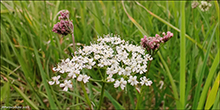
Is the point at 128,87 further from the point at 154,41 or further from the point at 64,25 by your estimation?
the point at 64,25

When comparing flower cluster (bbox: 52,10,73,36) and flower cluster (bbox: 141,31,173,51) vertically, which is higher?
flower cluster (bbox: 52,10,73,36)

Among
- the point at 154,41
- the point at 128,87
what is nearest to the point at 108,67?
the point at 154,41

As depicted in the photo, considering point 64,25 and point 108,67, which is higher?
point 64,25

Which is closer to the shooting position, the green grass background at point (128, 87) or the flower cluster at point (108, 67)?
the flower cluster at point (108, 67)

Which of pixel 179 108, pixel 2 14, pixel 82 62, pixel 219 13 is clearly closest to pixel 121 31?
pixel 219 13

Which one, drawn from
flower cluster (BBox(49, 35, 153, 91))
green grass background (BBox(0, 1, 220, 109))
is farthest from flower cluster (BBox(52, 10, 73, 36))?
green grass background (BBox(0, 1, 220, 109))

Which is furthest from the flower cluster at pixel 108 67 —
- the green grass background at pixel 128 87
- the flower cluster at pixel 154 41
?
the green grass background at pixel 128 87

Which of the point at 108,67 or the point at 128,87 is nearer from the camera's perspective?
the point at 108,67

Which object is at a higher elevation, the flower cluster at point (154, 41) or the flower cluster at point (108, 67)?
the flower cluster at point (154, 41)

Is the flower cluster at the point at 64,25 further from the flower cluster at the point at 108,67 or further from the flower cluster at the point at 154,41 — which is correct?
the flower cluster at the point at 154,41

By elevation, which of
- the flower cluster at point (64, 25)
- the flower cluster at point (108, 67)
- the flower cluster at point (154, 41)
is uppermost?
the flower cluster at point (64, 25)

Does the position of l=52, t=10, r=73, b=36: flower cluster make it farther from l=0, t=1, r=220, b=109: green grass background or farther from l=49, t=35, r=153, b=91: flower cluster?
l=0, t=1, r=220, b=109: green grass background

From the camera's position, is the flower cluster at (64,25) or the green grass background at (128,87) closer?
the flower cluster at (64,25)
